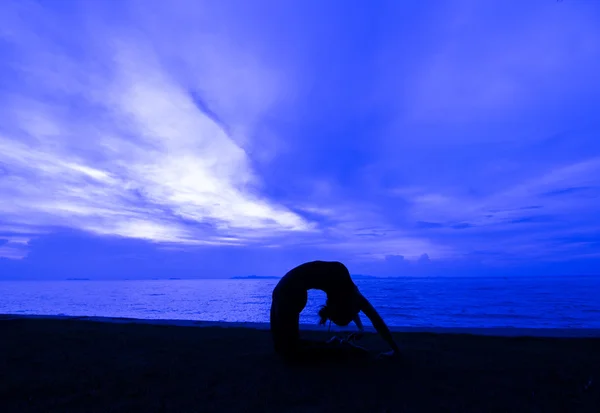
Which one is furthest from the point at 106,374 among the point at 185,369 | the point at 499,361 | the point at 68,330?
the point at 499,361

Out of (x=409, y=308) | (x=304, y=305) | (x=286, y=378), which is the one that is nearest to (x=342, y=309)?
(x=304, y=305)

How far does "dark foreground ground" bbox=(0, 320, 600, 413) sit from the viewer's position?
177 inches

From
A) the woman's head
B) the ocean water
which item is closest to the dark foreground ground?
the woman's head

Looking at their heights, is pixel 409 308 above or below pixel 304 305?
above

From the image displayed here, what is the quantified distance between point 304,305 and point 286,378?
1.29m

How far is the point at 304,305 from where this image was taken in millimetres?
6434

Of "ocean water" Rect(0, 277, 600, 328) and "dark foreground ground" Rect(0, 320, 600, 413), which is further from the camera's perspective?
"ocean water" Rect(0, 277, 600, 328)

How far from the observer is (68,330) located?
10.6 meters

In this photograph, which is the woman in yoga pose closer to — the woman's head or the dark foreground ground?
the woman's head

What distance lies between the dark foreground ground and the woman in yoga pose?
44 cm

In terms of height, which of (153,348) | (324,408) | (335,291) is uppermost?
(335,291)

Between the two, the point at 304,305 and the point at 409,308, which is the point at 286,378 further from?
the point at 409,308

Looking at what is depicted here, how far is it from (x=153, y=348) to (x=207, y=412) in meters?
4.63

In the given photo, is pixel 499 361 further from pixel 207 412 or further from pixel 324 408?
pixel 207 412
